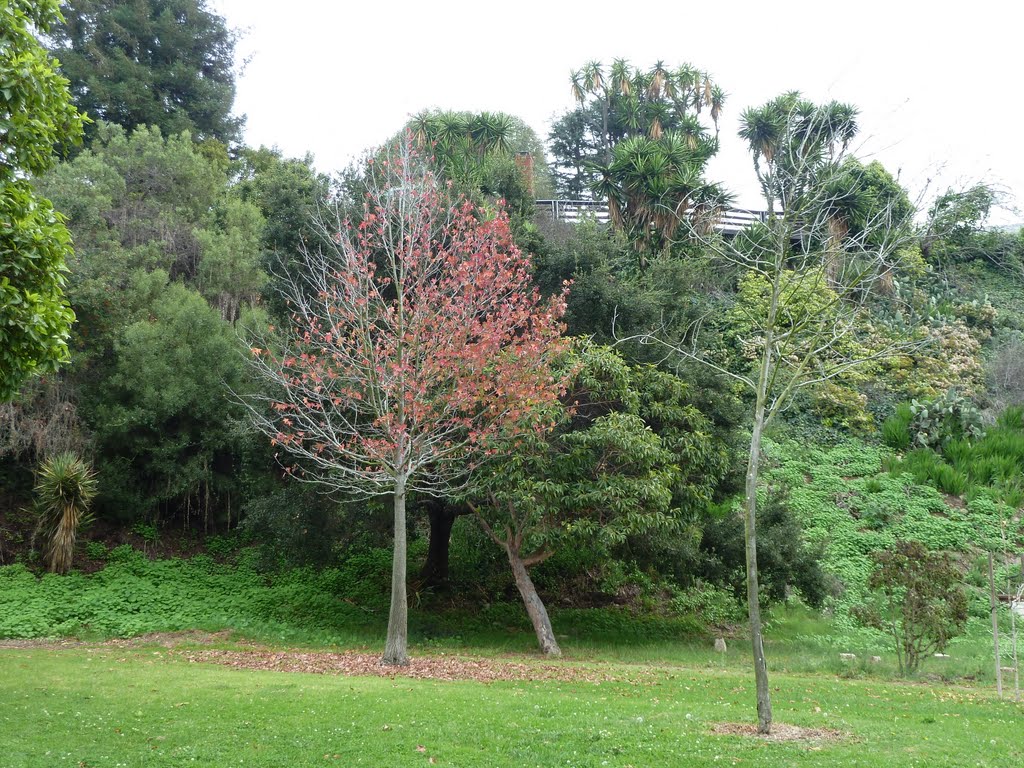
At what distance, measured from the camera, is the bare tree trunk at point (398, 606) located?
12.2 meters

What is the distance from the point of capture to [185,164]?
26.4 m

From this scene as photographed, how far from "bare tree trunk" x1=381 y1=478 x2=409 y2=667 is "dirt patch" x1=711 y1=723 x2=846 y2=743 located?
5.55 meters

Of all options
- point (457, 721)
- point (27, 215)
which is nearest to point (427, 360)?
point (457, 721)

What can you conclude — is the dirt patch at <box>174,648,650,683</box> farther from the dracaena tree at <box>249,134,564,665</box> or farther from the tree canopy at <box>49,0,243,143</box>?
the tree canopy at <box>49,0,243,143</box>

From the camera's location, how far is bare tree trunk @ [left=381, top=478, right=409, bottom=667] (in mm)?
12172

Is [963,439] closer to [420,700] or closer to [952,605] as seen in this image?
[952,605]

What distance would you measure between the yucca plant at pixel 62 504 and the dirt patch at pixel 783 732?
14980 mm

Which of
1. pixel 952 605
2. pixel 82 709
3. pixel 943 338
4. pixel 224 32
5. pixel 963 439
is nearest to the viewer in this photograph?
pixel 82 709

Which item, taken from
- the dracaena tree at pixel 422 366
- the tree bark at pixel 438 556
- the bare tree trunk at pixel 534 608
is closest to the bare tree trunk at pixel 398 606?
the dracaena tree at pixel 422 366

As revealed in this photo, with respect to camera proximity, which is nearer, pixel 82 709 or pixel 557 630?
pixel 82 709

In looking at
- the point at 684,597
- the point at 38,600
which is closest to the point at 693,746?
the point at 684,597

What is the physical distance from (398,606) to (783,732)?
640 cm

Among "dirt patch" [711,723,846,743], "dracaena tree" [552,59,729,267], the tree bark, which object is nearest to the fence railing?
"dracaena tree" [552,59,729,267]

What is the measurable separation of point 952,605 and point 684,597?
24.9 ft
